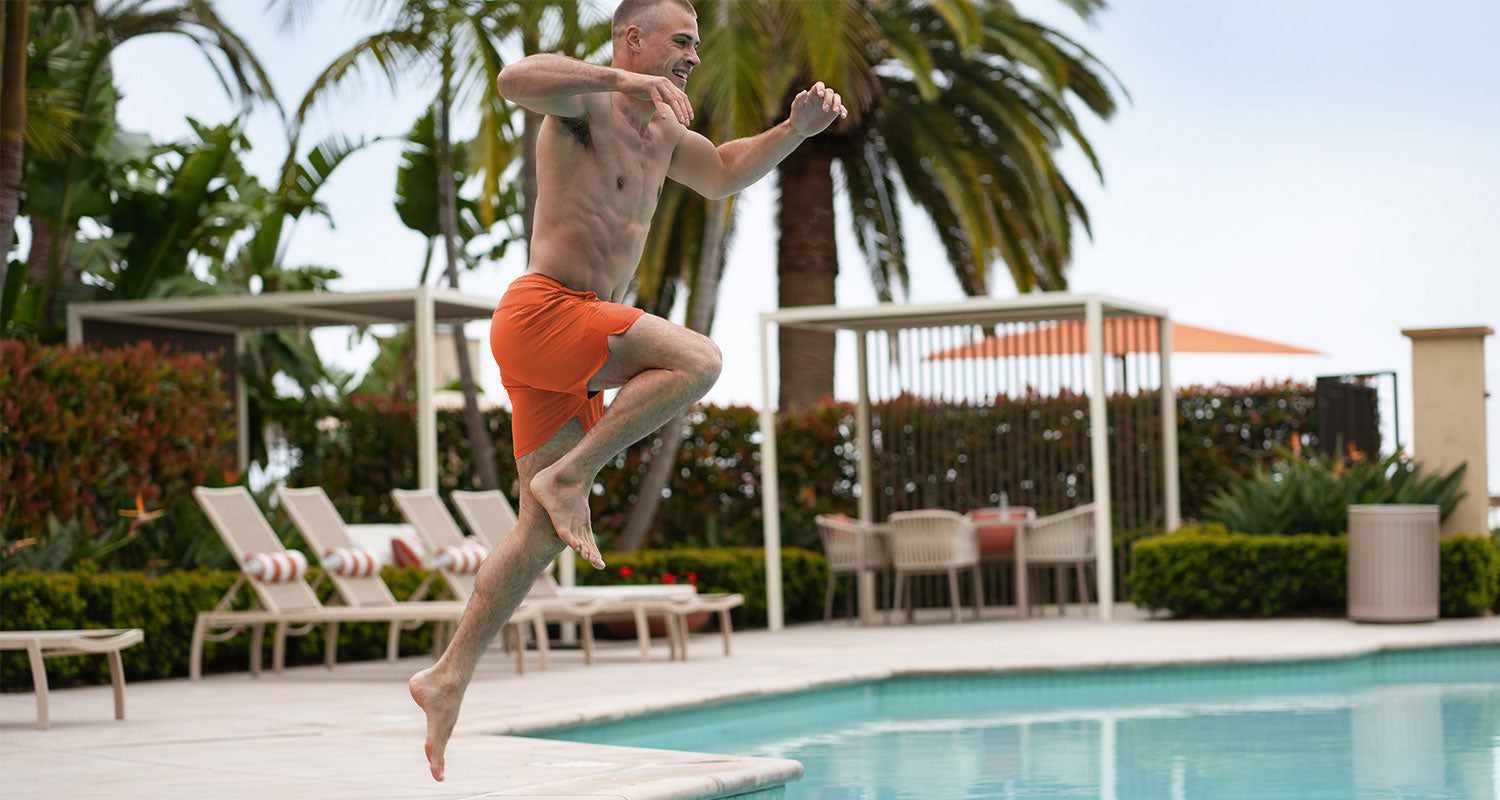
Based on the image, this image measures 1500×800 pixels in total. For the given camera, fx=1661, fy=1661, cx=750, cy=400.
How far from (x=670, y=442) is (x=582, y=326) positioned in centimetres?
1013

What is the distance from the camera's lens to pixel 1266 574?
12.5 m

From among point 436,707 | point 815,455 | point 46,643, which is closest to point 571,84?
point 436,707

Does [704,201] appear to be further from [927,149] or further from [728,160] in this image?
[728,160]

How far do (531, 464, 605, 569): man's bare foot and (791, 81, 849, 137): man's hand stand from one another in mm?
948

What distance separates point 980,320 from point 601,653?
4.59m

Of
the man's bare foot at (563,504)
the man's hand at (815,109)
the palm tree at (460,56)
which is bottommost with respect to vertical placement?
the man's bare foot at (563,504)

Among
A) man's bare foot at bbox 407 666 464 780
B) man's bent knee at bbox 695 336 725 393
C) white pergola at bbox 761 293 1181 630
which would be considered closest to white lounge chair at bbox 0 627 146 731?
man's bare foot at bbox 407 666 464 780

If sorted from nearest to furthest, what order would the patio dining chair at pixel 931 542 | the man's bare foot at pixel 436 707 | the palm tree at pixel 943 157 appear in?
the man's bare foot at pixel 436 707
the patio dining chair at pixel 931 542
the palm tree at pixel 943 157

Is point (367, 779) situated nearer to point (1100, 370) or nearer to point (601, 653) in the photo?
point (601, 653)

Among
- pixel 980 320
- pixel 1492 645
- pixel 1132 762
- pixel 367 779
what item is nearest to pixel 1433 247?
pixel 980 320

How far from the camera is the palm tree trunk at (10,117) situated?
922 centimetres

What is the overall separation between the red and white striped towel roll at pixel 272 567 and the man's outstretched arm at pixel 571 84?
6.24 meters

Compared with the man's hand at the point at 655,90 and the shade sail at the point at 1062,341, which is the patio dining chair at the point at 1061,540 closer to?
the shade sail at the point at 1062,341

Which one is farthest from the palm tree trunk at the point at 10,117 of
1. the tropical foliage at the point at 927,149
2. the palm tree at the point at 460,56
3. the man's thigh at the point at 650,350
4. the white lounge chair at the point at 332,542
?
the man's thigh at the point at 650,350
